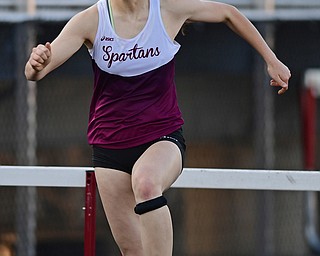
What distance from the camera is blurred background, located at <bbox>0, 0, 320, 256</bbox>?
876 centimetres

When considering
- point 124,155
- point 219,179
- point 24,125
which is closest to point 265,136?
point 24,125

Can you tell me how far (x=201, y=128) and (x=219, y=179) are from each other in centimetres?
407

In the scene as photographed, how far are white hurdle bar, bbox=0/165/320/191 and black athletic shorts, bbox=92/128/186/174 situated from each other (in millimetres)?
527

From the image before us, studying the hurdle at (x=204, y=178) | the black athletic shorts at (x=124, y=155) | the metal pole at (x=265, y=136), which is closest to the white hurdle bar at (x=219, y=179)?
the hurdle at (x=204, y=178)

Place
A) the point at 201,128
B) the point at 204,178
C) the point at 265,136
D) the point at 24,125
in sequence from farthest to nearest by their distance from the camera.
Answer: the point at 201,128
the point at 265,136
the point at 24,125
the point at 204,178

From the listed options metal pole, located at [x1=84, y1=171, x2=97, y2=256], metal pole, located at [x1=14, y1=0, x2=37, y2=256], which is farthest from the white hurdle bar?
metal pole, located at [x1=14, y1=0, x2=37, y2=256]

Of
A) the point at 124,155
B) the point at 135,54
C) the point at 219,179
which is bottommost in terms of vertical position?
the point at 219,179

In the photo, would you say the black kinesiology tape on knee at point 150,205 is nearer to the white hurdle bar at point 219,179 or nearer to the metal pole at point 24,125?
the white hurdle bar at point 219,179

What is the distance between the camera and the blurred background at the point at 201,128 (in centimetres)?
876

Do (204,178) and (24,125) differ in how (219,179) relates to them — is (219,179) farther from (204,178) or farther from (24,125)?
(24,125)

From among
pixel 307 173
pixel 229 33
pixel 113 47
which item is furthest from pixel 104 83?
pixel 229 33

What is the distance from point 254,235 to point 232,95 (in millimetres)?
1364

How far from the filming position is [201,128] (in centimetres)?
937

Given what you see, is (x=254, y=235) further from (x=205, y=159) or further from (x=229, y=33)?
(x=229, y=33)
